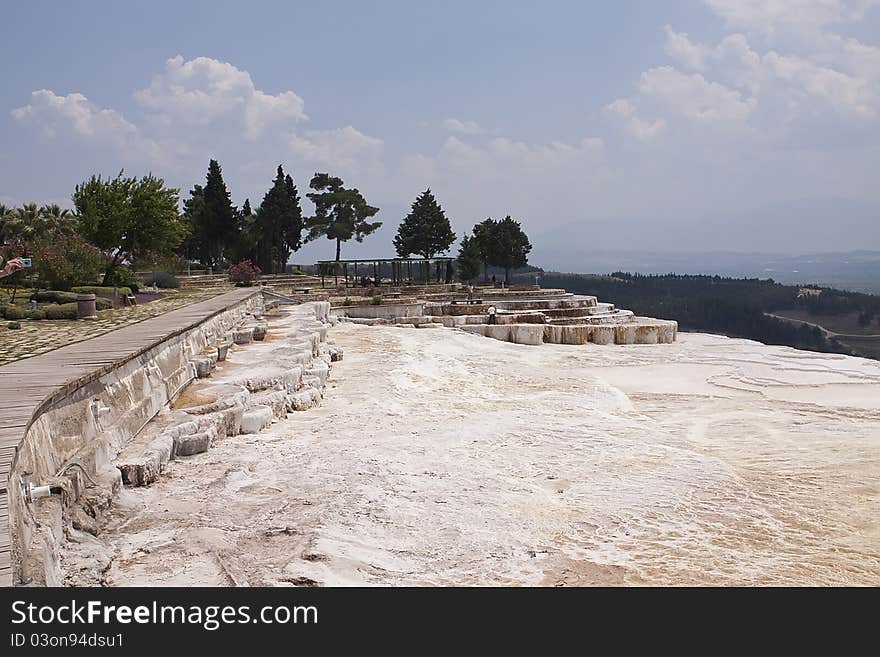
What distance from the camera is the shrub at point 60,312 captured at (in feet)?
40.2

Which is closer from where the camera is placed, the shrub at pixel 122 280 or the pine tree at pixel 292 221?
the shrub at pixel 122 280

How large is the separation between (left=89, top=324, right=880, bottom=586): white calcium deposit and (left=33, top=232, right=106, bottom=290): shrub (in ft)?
32.5

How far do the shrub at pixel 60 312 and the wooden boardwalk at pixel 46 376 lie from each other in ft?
11.0

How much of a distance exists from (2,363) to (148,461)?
2.19 meters

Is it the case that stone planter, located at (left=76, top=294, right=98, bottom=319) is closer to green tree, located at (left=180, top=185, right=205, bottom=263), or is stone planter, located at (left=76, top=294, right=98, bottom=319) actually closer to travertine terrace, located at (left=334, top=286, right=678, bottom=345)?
travertine terrace, located at (left=334, top=286, right=678, bottom=345)

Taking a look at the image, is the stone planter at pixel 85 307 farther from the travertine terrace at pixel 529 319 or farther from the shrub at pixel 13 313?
the travertine terrace at pixel 529 319

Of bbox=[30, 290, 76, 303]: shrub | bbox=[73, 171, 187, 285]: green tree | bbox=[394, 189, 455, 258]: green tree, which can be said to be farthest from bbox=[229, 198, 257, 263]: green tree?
bbox=[30, 290, 76, 303]: shrub

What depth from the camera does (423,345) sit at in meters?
16.0

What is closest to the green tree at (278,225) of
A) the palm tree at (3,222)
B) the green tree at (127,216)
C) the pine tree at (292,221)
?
the pine tree at (292,221)

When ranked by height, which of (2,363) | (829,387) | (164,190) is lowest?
(829,387)

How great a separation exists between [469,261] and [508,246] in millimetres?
3734
